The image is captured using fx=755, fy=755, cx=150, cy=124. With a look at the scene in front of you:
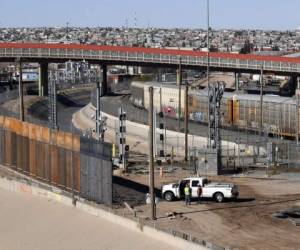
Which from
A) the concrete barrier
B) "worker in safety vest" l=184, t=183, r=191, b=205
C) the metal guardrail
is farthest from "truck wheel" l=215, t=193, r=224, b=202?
the metal guardrail

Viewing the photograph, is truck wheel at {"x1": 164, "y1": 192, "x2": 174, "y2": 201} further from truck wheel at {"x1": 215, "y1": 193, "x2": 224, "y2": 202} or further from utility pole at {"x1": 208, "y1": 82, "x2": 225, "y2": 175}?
utility pole at {"x1": 208, "y1": 82, "x2": 225, "y2": 175}

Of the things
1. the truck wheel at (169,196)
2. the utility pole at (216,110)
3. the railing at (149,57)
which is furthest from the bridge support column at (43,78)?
the truck wheel at (169,196)

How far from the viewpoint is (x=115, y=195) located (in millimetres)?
31891

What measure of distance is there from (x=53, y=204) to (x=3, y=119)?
39.5 feet

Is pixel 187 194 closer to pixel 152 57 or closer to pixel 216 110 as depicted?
pixel 216 110

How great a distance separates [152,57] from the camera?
316 ft

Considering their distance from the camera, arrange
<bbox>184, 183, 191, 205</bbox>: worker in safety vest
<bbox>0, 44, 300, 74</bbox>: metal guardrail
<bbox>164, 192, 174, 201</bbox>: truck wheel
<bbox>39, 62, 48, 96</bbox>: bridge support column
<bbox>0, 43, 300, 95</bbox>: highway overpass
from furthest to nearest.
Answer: <bbox>39, 62, 48, 96</bbox>: bridge support column
<bbox>0, 43, 300, 95</bbox>: highway overpass
<bbox>0, 44, 300, 74</bbox>: metal guardrail
<bbox>164, 192, 174, 201</bbox>: truck wheel
<bbox>184, 183, 191, 205</bbox>: worker in safety vest

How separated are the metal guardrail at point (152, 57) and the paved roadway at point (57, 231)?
50423mm

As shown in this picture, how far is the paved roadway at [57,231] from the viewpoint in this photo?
2495 centimetres

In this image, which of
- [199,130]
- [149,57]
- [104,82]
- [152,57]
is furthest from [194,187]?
[104,82]

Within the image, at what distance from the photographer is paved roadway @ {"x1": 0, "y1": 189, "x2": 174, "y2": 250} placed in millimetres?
24953

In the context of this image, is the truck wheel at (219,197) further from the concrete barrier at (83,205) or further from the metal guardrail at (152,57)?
the metal guardrail at (152,57)

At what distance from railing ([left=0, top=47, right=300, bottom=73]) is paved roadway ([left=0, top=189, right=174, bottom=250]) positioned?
52.7 metres

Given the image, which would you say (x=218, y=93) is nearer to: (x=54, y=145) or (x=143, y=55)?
(x=54, y=145)
